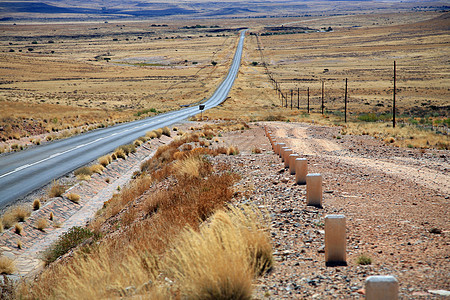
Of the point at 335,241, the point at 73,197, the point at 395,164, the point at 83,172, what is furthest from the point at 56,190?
the point at 335,241

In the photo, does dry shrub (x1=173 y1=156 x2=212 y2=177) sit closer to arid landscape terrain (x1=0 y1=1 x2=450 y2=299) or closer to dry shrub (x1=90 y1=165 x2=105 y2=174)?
arid landscape terrain (x1=0 y1=1 x2=450 y2=299)

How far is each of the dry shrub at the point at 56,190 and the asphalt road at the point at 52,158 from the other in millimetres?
841

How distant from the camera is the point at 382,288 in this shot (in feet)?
15.7

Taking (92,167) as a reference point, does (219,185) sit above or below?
above

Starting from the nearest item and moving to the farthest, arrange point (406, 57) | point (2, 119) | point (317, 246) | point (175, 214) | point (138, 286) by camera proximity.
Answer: point (138, 286) → point (317, 246) → point (175, 214) → point (2, 119) → point (406, 57)

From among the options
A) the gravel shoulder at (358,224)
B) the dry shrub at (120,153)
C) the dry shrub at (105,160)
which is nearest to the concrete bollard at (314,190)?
the gravel shoulder at (358,224)

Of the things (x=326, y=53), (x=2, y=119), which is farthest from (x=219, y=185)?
(x=326, y=53)

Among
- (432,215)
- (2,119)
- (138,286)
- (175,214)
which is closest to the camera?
(138,286)

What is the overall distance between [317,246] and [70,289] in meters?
4.06

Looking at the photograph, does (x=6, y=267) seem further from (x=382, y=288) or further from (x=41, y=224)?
(x=382, y=288)

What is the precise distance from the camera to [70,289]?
673cm

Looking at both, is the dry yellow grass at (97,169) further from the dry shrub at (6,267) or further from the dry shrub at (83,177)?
the dry shrub at (6,267)

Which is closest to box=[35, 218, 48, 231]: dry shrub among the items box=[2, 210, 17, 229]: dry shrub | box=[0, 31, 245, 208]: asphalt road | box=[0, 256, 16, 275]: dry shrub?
box=[2, 210, 17, 229]: dry shrub

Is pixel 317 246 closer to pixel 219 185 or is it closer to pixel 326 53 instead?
pixel 219 185
